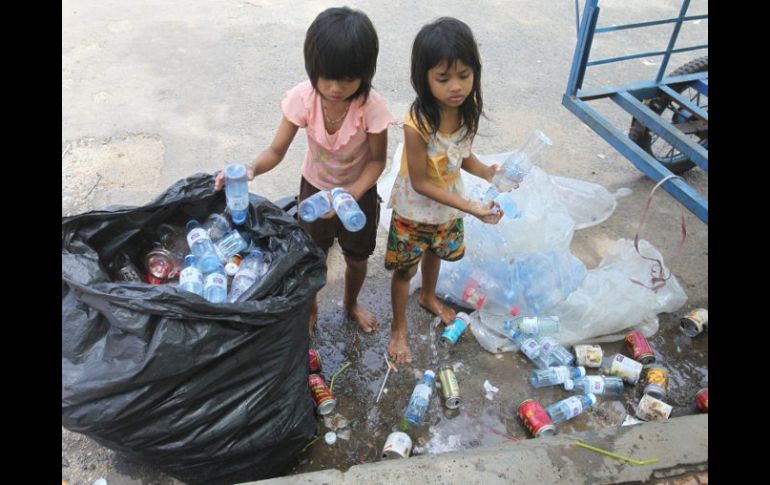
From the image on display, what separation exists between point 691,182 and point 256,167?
3.52 meters

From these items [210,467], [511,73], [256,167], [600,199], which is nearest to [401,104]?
[511,73]

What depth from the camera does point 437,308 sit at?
9.61 feet

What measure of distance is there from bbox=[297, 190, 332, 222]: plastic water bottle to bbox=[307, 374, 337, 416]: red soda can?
0.75m

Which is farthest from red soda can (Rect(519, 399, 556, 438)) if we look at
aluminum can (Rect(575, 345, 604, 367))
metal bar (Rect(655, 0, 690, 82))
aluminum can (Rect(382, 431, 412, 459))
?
metal bar (Rect(655, 0, 690, 82))

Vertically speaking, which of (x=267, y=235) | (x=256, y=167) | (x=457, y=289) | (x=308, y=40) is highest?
(x=308, y=40)

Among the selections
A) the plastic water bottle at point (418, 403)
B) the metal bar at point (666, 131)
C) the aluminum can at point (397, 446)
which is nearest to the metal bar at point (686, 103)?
the metal bar at point (666, 131)

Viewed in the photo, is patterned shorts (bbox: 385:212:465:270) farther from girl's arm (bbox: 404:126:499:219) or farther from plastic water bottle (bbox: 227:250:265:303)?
plastic water bottle (bbox: 227:250:265:303)

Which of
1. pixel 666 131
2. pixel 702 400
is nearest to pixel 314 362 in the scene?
pixel 702 400

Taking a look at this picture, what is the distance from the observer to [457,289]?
301 centimetres

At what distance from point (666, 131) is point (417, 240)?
5.51 ft

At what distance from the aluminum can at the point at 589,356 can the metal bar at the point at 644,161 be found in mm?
825

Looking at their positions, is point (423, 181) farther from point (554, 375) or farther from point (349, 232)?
point (554, 375)

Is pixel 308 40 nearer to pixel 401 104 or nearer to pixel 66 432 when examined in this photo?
pixel 66 432

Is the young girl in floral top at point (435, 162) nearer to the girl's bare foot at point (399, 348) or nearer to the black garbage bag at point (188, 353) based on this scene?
the girl's bare foot at point (399, 348)
